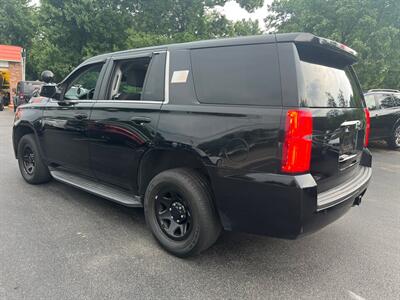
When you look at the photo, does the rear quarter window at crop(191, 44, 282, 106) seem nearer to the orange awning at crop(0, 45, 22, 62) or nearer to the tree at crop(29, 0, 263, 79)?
the tree at crop(29, 0, 263, 79)


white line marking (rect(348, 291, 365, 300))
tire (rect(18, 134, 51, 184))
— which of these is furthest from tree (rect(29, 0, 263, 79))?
white line marking (rect(348, 291, 365, 300))

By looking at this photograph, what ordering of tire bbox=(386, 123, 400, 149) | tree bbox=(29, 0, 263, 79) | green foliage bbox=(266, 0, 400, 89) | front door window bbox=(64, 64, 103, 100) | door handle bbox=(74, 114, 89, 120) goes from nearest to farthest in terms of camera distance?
door handle bbox=(74, 114, 89, 120), front door window bbox=(64, 64, 103, 100), tire bbox=(386, 123, 400, 149), green foliage bbox=(266, 0, 400, 89), tree bbox=(29, 0, 263, 79)

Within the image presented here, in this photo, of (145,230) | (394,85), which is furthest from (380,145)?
(145,230)

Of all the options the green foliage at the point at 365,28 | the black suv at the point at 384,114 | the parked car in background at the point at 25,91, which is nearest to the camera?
the black suv at the point at 384,114

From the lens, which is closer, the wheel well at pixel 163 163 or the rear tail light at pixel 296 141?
the rear tail light at pixel 296 141

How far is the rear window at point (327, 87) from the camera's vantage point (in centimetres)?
243

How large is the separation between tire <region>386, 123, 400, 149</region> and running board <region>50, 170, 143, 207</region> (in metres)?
8.02

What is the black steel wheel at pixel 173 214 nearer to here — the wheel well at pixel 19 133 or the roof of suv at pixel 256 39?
the roof of suv at pixel 256 39

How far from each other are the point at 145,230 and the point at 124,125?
1.16m

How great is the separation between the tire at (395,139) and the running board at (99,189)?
8020mm

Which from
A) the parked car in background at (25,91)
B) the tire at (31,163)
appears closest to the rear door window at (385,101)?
the tire at (31,163)

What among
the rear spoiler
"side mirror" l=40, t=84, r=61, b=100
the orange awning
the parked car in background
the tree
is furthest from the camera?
the orange awning

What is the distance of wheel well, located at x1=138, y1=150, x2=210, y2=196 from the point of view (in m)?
2.89

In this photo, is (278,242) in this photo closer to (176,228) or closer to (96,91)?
(176,228)
